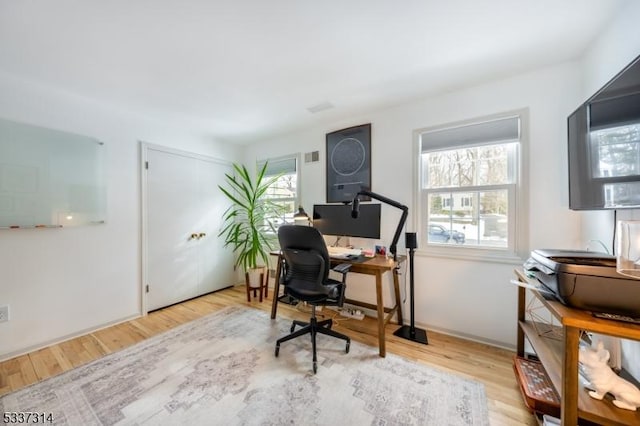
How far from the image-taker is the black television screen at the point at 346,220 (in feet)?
7.96

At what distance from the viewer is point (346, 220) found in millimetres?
2631

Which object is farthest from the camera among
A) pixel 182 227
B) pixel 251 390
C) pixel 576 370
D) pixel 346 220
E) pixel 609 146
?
pixel 182 227

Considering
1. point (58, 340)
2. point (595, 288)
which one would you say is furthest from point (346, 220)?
point (58, 340)

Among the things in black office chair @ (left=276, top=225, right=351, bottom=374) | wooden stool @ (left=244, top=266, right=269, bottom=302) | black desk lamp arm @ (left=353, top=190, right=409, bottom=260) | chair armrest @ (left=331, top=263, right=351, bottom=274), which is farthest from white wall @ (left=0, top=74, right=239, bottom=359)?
black desk lamp arm @ (left=353, top=190, right=409, bottom=260)

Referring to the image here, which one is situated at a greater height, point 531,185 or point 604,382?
point 531,185

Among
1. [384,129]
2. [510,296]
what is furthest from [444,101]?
[510,296]

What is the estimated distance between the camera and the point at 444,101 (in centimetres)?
226

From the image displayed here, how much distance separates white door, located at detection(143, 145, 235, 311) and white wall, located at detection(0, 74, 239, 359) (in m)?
0.16

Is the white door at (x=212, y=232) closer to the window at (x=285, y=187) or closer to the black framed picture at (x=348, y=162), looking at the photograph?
the window at (x=285, y=187)

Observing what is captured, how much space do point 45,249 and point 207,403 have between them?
2.08m

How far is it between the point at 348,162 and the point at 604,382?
2408 mm

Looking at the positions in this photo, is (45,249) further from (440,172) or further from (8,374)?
(440,172)

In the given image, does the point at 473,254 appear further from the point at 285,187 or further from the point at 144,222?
the point at 144,222

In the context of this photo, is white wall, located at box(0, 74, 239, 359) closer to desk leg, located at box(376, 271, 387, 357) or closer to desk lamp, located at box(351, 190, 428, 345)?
desk lamp, located at box(351, 190, 428, 345)
